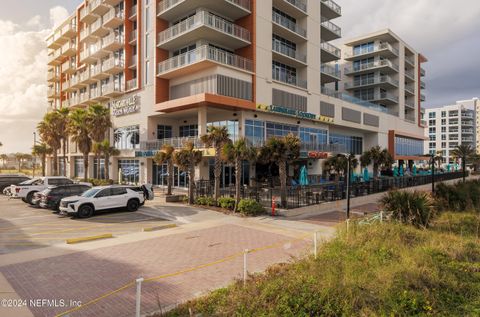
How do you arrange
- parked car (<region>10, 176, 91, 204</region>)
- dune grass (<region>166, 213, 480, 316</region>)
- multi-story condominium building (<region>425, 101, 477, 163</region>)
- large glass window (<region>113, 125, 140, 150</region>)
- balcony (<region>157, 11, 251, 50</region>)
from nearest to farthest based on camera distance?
dune grass (<region>166, 213, 480, 316</region>) < parked car (<region>10, 176, 91, 204</region>) < balcony (<region>157, 11, 251, 50</region>) < large glass window (<region>113, 125, 140, 150</region>) < multi-story condominium building (<region>425, 101, 477, 163</region>)

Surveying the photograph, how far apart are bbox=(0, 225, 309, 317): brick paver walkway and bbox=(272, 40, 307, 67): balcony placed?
87.5ft

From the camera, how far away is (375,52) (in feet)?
188

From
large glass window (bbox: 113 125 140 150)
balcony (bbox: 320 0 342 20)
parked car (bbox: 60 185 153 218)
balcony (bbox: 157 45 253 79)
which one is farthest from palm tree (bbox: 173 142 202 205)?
balcony (bbox: 320 0 342 20)

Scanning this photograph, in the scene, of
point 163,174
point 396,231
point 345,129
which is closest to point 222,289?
point 396,231

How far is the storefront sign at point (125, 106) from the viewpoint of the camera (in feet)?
123

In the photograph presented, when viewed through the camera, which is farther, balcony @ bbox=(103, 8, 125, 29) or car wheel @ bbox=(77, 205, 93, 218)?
balcony @ bbox=(103, 8, 125, 29)

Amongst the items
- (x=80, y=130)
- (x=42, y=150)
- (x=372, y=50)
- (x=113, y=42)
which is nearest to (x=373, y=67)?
(x=372, y=50)

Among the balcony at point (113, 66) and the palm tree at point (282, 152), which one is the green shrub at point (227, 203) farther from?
the balcony at point (113, 66)

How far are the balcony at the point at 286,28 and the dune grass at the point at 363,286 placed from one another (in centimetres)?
3029

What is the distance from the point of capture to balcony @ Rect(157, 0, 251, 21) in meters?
30.2

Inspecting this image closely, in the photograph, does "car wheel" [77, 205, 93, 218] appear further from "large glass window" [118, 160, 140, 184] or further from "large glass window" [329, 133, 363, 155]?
"large glass window" [329, 133, 363, 155]

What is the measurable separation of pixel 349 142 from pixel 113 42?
135ft

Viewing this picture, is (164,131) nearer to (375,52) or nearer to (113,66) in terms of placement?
(113,66)

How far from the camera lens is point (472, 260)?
10.0 metres
